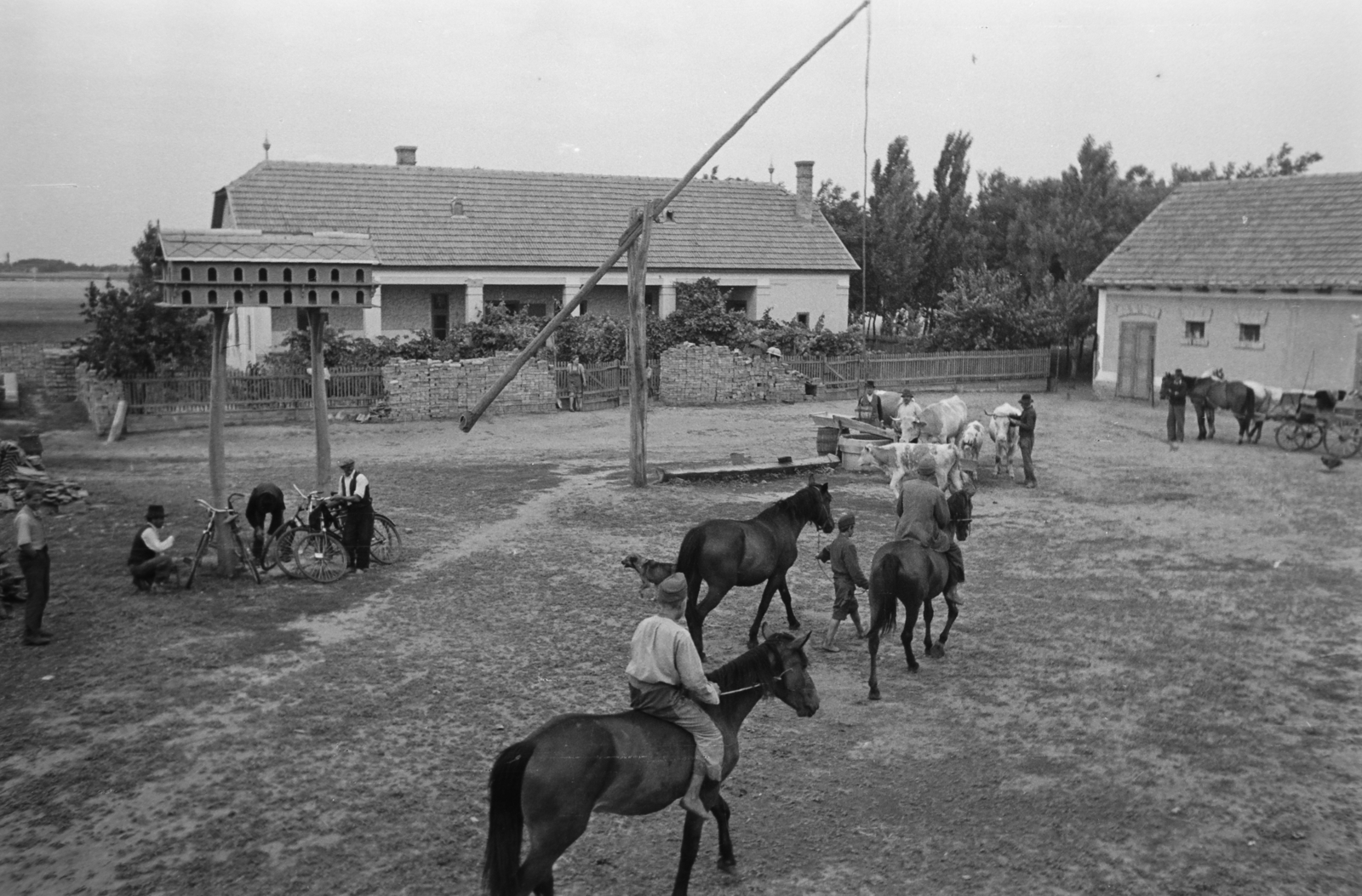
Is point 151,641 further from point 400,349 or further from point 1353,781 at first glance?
point 400,349

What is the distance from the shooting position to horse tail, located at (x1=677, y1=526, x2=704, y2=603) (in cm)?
1102

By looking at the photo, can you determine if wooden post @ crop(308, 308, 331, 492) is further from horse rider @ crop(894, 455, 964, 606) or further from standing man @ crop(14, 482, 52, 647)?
horse rider @ crop(894, 455, 964, 606)

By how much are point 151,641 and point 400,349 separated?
63.5ft

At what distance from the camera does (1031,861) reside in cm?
734

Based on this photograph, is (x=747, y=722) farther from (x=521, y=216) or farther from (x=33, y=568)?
(x=521, y=216)

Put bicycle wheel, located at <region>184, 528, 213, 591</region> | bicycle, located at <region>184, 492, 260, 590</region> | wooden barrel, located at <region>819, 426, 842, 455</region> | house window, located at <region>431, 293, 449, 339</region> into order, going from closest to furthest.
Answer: bicycle wheel, located at <region>184, 528, 213, 591</region>
bicycle, located at <region>184, 492, 260, 590</region>
wooden barrel, located at <region>819, 426, 842, 455</region>
house window, located at <region>431, 293, 449, 339</region>

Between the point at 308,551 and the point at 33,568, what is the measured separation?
124 inches

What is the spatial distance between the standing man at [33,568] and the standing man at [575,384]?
18.8m

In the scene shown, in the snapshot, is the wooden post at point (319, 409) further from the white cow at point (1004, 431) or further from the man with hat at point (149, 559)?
the white cow at point (1004, 431)

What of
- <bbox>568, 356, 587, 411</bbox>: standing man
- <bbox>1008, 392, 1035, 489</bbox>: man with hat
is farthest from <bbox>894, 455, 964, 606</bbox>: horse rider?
<bbox>568, 356, 587, 411</bbox>: standing man

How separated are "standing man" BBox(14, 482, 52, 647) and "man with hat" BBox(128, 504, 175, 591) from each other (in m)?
1.65

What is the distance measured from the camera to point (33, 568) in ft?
36.5

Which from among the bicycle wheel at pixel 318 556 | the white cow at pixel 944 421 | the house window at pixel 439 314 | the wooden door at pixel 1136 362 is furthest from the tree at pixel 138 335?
the wooden door at pixel 1136 362

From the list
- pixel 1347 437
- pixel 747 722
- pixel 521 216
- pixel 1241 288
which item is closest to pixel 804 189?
pixel 521 216
